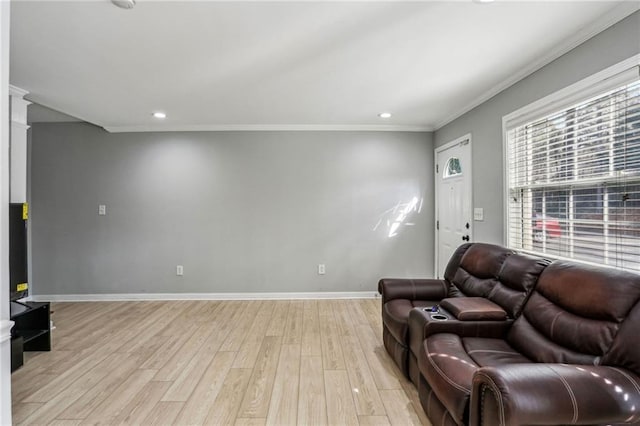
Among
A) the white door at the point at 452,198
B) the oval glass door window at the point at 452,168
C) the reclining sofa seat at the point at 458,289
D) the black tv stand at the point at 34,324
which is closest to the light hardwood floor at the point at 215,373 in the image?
the black tv stand at the point at 34,324

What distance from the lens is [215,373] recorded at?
232 centimetres

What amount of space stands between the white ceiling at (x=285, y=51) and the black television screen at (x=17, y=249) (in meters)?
1.22

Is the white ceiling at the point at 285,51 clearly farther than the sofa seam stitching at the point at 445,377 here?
Yes

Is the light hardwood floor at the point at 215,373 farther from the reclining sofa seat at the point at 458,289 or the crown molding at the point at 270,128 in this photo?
the crown molding at the point at 270,128

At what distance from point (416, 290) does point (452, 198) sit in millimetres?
1683

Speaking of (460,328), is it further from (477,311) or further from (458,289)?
(458,289)

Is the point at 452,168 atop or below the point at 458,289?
atop

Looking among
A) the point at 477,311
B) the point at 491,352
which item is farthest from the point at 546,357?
the point at 477,311

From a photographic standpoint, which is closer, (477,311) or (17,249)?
(477,311)

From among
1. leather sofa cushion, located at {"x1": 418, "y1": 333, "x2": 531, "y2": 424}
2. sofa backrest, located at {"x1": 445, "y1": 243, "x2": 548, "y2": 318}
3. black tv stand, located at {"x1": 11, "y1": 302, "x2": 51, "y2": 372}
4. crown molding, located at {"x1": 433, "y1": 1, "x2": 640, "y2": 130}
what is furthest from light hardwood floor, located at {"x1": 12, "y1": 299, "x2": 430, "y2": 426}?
crown molding, located at {"x1": 433, "y1": 1, "x2": 640, "y2": 130}

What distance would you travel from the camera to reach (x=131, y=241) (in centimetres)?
422

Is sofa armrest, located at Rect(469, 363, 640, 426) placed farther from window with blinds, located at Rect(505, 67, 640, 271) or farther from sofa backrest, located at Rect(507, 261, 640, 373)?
window with blinds, located at Rect(505, 67, 640, 271)

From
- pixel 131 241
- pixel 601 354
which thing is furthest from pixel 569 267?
pixel 131 241

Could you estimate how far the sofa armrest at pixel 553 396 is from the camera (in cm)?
108
